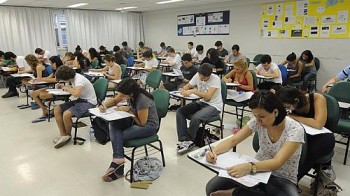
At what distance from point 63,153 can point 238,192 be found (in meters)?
2.58

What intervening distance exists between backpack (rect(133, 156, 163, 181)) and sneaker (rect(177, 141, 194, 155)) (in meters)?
0.45

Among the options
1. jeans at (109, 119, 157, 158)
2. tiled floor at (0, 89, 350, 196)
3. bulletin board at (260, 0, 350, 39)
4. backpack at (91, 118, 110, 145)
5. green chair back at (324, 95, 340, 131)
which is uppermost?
bulletin board at (260, 0, 350, 39)

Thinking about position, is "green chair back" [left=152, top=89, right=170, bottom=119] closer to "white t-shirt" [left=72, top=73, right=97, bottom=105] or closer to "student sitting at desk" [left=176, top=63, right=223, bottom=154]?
"student sitting at desk" [left=176, top=63, right=223, bottom=154]

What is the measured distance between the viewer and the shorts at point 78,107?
11.8 ft

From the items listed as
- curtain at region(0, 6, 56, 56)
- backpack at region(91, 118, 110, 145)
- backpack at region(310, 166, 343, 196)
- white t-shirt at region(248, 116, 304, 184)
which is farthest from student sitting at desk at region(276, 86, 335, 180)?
curtain at region(0, 6, 56, 56)

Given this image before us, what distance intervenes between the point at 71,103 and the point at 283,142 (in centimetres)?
305

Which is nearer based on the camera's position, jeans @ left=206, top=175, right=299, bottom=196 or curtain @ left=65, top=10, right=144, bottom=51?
jeans @ left=206, top=175, right=299, bottom=196

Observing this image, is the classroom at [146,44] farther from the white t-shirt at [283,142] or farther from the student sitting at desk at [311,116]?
the white t-shirt at [283,142]

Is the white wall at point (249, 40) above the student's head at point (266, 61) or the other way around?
above

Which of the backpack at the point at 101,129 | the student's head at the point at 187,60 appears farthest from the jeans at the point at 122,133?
the student's head at the point at 187,60

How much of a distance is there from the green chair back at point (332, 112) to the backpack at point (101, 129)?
2.36 meters

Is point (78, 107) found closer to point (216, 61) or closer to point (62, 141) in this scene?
point (62, 141)

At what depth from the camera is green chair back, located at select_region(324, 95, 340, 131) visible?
2.52 meters

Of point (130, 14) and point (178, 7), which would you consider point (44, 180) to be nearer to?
point (178, 7)
